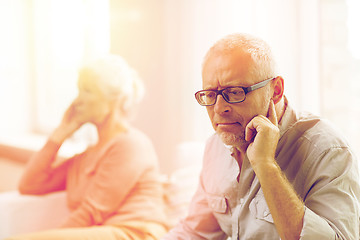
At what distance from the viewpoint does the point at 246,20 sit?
1.92m

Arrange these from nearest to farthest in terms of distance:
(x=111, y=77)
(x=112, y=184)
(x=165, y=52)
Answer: (x=112, y=184)
(x=111, y=77)
(x=165, y=52)

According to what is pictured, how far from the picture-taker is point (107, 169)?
67.2 inches

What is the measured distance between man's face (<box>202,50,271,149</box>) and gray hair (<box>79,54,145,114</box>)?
0.79 meters

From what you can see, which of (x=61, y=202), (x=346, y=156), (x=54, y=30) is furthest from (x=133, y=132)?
(x=54, y=30)

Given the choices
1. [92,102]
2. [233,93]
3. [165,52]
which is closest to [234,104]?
[233,93]

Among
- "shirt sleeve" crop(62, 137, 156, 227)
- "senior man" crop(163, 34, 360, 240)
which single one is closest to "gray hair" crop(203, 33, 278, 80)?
"senior man" crop(163, 34, 360, 240)

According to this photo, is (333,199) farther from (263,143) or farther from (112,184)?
(112,184)

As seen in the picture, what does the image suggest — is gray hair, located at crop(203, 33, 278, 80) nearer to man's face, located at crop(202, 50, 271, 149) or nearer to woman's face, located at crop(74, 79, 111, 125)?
man's face, located at crop(202, 50, 271, 149)

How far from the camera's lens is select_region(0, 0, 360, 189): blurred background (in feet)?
5.98

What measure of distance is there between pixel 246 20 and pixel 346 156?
1.09m

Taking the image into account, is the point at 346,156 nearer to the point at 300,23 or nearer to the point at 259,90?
the point at 259,90

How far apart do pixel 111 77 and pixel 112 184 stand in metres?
0.44

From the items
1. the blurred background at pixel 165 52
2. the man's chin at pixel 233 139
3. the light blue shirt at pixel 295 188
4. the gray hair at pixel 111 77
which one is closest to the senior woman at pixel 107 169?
the gray hair at pixel 111 77

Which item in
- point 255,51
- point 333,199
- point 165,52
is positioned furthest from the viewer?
point 165,52
